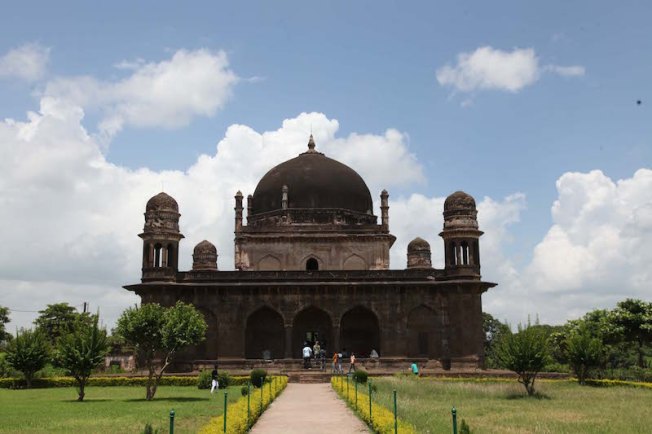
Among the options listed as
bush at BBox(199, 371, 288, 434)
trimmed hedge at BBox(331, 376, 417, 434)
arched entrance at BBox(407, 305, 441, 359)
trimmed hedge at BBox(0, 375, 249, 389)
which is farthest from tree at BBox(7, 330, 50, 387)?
arched entrance at BBox(407, 305, 441, 359)

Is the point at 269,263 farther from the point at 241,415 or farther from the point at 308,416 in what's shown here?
the point at 241,415

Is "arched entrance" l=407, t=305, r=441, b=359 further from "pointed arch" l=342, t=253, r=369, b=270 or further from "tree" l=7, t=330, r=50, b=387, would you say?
"tree" l=7, t=330, r=50, b=387

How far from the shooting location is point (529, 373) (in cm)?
2541

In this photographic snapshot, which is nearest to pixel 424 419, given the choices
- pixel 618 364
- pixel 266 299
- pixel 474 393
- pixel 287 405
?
pixel 287 405

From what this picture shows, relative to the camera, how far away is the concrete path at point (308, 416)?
50.4ft

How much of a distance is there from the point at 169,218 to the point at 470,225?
52.0 feet

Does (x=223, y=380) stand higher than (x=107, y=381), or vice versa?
(x=223, y=380)

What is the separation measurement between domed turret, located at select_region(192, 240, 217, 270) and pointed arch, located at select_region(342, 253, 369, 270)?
742cm

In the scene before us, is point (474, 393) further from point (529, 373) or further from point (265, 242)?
point (265, 242)

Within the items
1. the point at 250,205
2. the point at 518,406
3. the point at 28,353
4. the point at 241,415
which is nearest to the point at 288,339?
the point at 250,205

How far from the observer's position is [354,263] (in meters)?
40.0

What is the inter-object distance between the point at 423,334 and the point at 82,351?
1757cm

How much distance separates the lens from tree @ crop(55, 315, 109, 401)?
25.0 metres

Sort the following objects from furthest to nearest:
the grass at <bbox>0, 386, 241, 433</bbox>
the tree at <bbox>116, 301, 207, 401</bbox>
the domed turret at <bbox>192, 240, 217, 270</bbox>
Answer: the domed turret at <bbox>192, 240, 217, 270</bbox> → the tree at <bbox>116, 301, 207, 401</bbox> → the grass at <bbox>0, 386, 241, 433</bbox>
